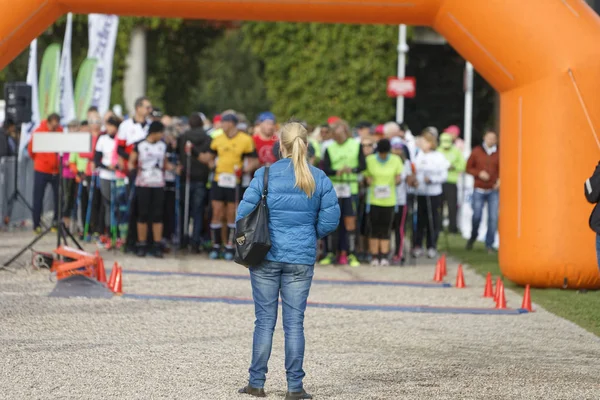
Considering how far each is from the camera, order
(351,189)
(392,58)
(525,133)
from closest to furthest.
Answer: (525,133) → (351,189) → (392,58)

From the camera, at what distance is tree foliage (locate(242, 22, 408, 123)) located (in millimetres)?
32844

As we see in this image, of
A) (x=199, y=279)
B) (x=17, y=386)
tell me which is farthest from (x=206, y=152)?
(x=17, y=386)

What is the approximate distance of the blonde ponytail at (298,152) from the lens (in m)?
7.00

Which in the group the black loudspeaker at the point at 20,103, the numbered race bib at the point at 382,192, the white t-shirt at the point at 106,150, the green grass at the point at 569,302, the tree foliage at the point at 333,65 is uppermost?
the tree foliage at the point at 333,65

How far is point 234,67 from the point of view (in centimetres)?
6931

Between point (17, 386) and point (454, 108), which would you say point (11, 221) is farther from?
point (454, 108)

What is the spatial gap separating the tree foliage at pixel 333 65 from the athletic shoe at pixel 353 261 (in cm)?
1675

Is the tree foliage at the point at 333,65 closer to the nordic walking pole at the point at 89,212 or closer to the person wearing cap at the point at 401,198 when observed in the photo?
the nordic walking pole at the point at 89,212

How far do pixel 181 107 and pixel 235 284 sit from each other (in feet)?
91.6

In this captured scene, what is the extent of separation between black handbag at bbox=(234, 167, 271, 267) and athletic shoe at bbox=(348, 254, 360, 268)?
938cm

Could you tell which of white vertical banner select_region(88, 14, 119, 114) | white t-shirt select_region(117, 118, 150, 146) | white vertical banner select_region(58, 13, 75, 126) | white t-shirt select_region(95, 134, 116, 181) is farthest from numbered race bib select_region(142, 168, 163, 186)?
white vertical banner select_region(88, 14, 119, 114)

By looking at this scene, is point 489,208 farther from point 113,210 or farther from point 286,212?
point 286,212

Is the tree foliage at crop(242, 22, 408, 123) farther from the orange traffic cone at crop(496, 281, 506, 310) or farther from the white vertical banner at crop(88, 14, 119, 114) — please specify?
the orange traffic cone at crop(496, 281, 506, 310)

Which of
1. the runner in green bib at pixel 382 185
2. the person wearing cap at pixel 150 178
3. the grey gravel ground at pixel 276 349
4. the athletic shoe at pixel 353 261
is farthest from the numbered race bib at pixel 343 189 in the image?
the grey gravel ground at pixel 276 349
